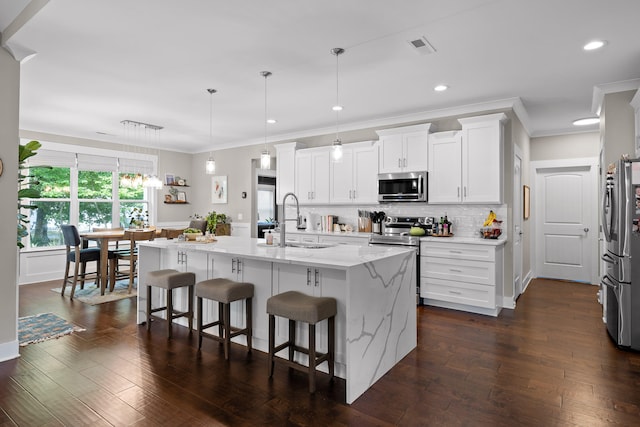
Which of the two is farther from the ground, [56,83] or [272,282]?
[56,83]

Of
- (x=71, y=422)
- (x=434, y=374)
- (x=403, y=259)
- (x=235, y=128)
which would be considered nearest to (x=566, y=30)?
(x=403, y=259)

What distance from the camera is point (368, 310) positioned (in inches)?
103

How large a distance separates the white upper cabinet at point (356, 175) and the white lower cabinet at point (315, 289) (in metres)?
2.88

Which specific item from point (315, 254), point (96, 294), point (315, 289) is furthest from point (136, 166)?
point (315, 289)

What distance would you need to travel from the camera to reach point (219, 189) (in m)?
7.85

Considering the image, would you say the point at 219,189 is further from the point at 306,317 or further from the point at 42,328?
the point at 306,317

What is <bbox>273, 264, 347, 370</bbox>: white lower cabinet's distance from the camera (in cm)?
270

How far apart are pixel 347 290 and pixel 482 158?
3.14 metres

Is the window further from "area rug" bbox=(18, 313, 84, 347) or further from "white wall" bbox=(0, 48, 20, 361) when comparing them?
"white wall" bbox=(0, 48, 20, 361)

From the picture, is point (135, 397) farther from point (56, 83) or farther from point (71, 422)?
point (56, 83)

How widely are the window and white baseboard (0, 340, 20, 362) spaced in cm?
374

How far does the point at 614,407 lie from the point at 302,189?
4859 mm

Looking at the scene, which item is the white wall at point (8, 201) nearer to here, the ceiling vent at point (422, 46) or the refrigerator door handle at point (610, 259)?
the ceiling vent at point (422, 46)

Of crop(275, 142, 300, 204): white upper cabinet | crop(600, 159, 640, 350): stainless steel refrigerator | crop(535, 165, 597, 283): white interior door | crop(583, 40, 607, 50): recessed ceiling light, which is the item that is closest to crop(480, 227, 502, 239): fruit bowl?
crop(600, 159, 640, 350): stainless steel refrigerator
